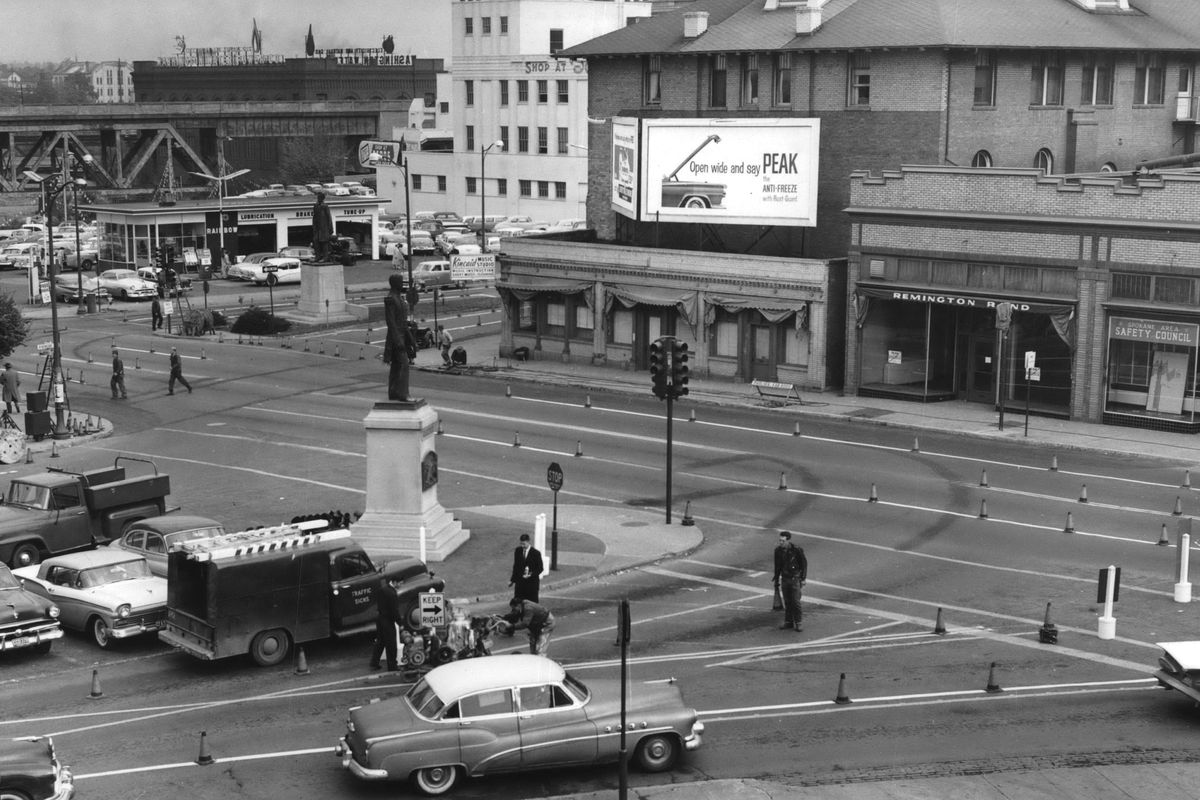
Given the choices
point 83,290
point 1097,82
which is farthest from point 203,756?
point 83,290

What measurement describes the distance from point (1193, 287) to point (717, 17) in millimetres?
26285

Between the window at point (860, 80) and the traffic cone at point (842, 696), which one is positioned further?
the window at point (860, 80)

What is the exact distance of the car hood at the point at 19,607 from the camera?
25.8 meters

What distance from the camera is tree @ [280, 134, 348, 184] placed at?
164 metres

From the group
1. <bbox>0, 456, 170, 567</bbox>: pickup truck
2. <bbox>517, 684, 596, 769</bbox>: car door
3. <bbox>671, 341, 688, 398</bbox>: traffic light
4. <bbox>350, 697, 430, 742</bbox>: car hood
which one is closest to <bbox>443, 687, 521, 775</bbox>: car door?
<bbox>517, 684, 596, 769</bbox>: car door

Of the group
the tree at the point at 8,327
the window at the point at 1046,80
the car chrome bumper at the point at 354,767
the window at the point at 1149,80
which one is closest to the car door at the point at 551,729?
the car chrome bumper at the point at 354,767

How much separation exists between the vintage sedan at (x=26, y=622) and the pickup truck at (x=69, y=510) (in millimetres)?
5248

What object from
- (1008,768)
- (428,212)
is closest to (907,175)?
(1008,768)

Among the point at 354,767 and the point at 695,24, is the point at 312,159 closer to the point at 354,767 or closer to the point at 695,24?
the point at 695,24

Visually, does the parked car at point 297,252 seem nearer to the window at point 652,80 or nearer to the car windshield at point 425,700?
the window at point 652,80

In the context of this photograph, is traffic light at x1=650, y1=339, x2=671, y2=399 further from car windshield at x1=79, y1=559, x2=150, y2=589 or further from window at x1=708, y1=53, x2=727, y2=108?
window at x1=708, y1=53, x2=727, y2=108

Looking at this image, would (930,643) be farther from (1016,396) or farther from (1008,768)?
(1016,396)

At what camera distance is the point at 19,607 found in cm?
2603

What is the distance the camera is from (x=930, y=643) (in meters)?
26.3
